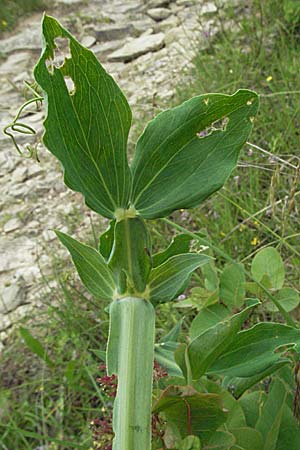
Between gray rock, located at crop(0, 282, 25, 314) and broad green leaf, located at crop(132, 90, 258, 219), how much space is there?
2.08 meters

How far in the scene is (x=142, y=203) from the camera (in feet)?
2.13

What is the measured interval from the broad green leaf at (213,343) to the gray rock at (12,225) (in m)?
2.71

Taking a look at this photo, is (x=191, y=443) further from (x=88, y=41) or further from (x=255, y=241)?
(x=88, y=41)

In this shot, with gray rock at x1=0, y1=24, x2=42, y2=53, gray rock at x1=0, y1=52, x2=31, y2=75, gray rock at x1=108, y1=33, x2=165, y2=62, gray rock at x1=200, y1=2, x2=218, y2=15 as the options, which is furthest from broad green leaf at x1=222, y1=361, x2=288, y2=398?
gray rock at x1=0, y1=24, x2=42, y2=53

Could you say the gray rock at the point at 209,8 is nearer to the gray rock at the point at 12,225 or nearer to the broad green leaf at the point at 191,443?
the gray rock at the point at 12,225

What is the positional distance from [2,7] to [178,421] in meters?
6.31

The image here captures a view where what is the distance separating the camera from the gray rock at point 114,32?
212 inches

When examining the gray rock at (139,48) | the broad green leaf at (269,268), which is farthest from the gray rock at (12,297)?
the gray rock at (139,48)

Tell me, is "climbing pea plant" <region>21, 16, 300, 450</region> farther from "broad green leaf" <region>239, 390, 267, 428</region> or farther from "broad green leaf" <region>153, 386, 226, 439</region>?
"broad green leaf" <region>239, 390, 267, 428</region>

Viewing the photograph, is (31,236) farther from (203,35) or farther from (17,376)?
(203,35)

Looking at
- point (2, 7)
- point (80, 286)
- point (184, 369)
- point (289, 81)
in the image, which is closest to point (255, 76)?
point (289, 81)

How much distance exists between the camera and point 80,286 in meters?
2.38

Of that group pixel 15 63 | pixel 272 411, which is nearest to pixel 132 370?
pixel 272 411

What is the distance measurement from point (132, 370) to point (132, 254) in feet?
0.40
